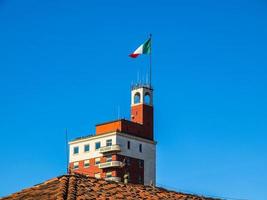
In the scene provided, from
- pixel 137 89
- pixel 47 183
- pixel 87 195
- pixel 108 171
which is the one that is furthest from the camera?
pixel 137 89

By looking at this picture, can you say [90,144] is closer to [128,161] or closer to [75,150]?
[75,150]

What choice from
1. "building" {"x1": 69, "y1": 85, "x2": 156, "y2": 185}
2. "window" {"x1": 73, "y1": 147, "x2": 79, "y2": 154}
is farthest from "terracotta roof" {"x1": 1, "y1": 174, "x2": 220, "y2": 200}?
"window" {"x1": 73, "y1": 147, "x2": 79, "y2": 154}

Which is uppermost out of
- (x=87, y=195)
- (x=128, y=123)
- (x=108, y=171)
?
(x=128, y=123)

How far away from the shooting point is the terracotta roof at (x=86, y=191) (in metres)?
29.3

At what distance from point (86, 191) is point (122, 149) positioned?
118m

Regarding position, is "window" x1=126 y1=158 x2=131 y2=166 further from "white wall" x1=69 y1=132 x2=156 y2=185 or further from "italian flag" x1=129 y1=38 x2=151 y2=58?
"italian flag" x1=129 y1=38 x2=151 y2=58

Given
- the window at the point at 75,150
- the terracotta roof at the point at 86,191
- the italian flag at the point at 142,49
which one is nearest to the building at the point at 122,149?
the window at the point at 75,150

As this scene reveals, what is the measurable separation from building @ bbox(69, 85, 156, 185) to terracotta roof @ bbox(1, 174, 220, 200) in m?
111

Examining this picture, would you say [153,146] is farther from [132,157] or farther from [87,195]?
[87,195]

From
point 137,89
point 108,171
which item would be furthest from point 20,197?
point 137,89

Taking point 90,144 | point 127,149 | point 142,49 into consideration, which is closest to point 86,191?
point 142,49

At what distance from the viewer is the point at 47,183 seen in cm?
3162

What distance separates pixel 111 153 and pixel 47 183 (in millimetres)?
115793

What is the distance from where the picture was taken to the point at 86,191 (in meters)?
30.1
